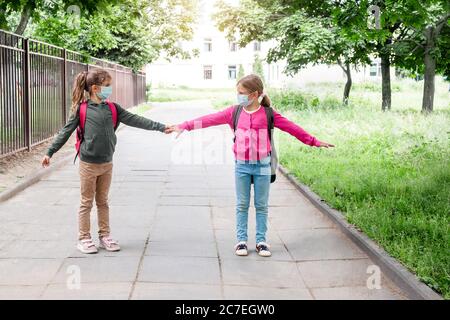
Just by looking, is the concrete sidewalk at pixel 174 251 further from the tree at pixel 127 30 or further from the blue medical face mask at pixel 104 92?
the tree at pixel 127 30

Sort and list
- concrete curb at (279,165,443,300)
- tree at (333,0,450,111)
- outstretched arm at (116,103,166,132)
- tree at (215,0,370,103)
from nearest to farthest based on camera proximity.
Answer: concrete curb at (279,165,443,300)
outstretched arm at (116,103,166,132)
tree at (333,0,450,111)
tree at (215,0,370,103)

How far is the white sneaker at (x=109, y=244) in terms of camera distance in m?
5.51

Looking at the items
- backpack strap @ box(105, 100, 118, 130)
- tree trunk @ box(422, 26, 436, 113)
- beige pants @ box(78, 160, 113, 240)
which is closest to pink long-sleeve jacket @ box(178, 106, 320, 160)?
backpack strap @ box(105, 100, 118, 130)

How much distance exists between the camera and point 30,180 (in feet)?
30.0

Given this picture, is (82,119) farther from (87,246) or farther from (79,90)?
(87,246)

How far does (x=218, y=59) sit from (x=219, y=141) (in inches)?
2192

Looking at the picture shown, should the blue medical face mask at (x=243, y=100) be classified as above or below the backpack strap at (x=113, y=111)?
above

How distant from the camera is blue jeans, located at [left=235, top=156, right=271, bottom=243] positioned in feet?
17.9

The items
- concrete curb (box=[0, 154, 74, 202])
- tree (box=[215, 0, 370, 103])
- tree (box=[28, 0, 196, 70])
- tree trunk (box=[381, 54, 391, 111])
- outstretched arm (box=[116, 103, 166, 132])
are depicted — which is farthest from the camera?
tree trunk (box=[381, 54, 391, 111])

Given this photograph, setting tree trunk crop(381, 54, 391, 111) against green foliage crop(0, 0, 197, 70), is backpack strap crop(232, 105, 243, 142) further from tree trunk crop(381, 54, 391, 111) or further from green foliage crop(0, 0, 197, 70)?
tree trunk crop(381, 54, 391, 111)

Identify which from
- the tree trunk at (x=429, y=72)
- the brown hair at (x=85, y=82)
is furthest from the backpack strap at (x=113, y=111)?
the tree trunk at (x=429, y=72)

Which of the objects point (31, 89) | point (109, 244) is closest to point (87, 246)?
point (109, 244)

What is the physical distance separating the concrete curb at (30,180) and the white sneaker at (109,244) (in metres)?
2.80

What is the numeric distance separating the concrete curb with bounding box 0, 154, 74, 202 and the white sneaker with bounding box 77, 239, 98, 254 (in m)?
2.76
